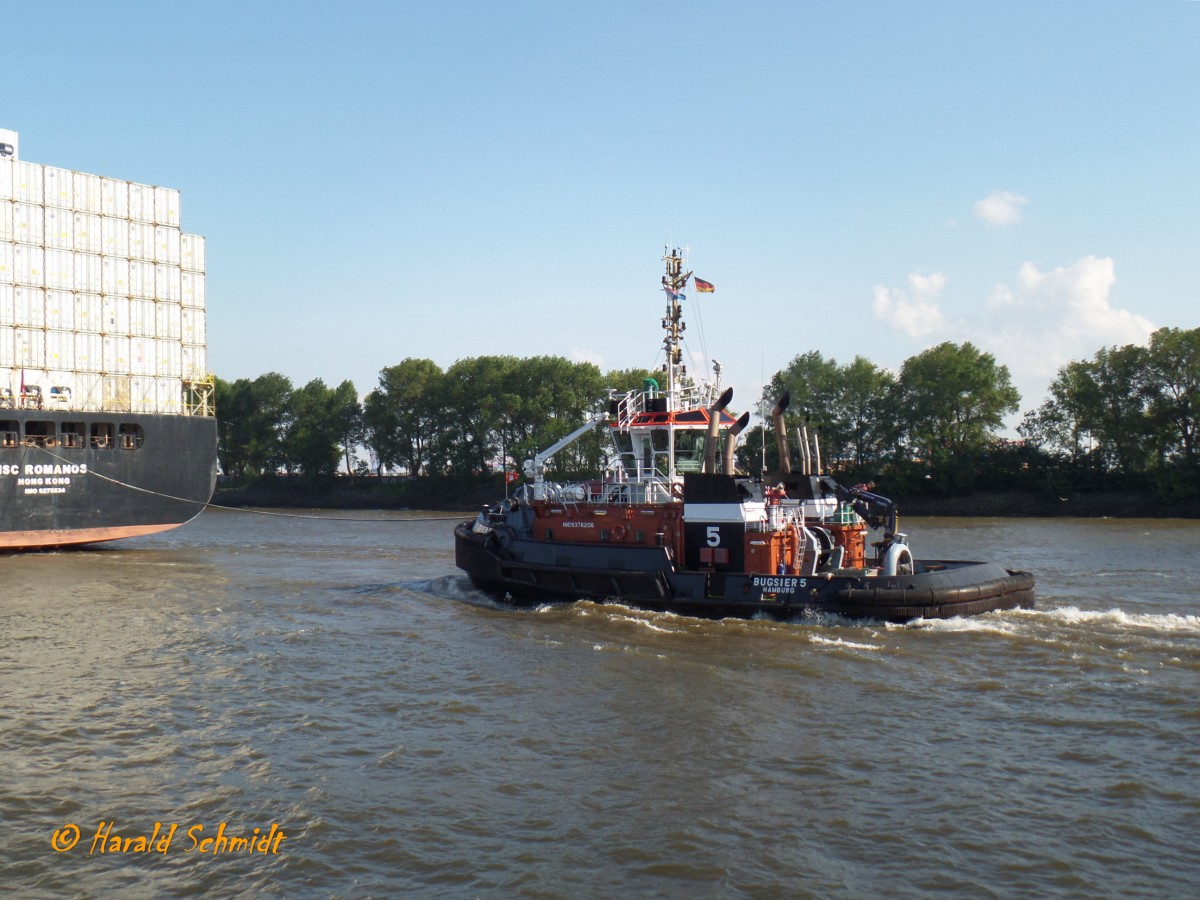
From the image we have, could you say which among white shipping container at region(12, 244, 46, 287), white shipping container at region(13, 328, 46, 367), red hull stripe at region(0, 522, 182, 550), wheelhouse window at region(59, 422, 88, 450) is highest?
white shipping container at region(12, 244, 46, 287)

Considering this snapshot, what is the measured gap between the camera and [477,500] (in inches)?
2975

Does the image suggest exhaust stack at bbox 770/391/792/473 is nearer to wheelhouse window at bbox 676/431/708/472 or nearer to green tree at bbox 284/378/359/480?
wheelhouse window at bbox 676/431/708/472

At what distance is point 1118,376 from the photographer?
6138 cm

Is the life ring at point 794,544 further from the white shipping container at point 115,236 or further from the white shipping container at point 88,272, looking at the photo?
the white shipping container at point 115,236

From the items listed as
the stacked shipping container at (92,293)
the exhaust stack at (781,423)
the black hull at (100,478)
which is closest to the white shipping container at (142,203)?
the stacked shipping container at (92,293)

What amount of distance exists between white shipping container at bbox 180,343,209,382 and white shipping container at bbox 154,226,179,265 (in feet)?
12.2

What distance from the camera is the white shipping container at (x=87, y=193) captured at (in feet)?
121

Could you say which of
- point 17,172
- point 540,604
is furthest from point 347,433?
point 540,604

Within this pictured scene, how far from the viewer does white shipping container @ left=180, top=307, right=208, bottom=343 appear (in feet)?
134

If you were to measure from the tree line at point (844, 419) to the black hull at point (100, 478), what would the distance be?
22.9 meters

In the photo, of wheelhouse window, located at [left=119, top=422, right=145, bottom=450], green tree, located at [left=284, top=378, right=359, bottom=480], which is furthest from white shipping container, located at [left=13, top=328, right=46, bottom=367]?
green tree, located at [left=284, top=378, right=359, bottom=480]

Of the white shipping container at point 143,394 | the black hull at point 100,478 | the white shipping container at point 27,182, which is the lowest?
the black hull at point 100,478

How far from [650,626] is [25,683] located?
10.7m

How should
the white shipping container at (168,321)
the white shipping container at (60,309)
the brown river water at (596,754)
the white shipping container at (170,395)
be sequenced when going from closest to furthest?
1. the brown river water at (596,754)
2. the white shipping container at (60,309)
3. the white shipping container at (170,395)
4. the white shipping container at (168,321)
